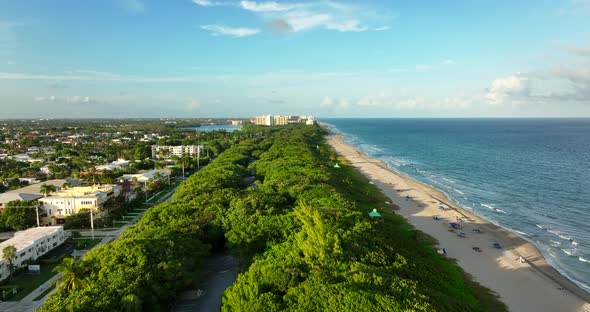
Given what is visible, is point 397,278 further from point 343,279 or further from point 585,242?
point 585,242

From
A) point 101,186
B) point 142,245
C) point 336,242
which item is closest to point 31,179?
point 101,186

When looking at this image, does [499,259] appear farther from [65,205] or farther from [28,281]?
[65,205]

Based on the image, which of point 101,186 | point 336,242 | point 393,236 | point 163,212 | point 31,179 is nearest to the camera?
point 336,242

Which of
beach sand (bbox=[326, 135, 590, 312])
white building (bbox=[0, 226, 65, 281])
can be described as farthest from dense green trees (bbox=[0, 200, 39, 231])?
beach sand (bbox=[326, 135, 590, 312])

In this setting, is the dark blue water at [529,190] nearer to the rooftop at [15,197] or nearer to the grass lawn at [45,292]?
the grass lawn at [45,292]

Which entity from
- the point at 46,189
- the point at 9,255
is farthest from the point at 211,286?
the point at 46,189

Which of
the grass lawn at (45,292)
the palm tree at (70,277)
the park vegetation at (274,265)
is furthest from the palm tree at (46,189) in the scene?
the palm tree at (70,277)
